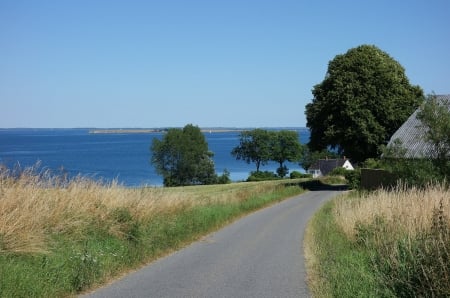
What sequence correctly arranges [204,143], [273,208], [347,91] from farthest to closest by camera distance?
[204,143] < [347,91] < [273,208]

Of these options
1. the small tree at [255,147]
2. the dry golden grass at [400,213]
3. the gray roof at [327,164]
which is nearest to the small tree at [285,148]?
the small tree at [255,147]

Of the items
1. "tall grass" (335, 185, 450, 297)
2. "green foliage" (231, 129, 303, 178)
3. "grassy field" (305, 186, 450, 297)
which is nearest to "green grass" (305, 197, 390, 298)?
"grassy field" (305, 186, 450, 297)

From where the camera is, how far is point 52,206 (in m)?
11.8

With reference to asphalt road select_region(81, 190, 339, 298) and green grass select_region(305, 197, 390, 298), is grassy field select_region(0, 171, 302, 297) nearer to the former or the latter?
asphalt road select_region(81, 190, 339, 298)

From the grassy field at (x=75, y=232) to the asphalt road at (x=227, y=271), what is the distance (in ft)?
1.56

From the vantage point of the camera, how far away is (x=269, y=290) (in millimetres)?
9508

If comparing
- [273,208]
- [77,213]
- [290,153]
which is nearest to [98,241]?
[77,213]

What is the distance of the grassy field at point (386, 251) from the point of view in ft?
23.4

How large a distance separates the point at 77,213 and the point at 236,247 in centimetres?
484

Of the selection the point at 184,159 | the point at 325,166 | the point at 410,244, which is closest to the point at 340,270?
the point at 410,244

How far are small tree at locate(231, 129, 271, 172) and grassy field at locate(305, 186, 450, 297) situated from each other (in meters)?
126

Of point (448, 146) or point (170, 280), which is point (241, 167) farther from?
point (170, 280)

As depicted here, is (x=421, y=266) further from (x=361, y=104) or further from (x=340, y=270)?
(x=361, y=104)

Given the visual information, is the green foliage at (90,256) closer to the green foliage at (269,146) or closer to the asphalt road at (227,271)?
the asphalt road at (227,271)
